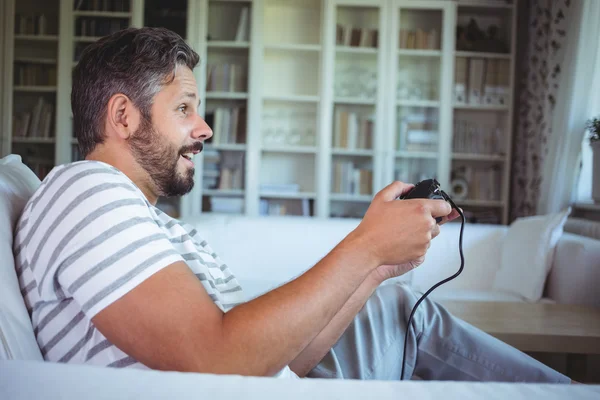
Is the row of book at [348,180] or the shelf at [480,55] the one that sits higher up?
the shelf at [480,55]

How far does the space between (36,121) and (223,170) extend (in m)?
1.41

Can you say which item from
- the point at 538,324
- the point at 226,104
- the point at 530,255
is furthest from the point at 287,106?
the point at 538,324

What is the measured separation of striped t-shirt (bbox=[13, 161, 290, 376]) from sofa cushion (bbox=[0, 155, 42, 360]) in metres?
0.02

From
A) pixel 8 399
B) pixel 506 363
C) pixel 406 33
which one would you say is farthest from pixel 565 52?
pixel 8 399

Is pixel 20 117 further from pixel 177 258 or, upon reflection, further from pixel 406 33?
pixel 177 258

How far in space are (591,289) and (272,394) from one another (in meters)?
2.04

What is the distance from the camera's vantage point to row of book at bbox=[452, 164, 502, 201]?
13.4 ft

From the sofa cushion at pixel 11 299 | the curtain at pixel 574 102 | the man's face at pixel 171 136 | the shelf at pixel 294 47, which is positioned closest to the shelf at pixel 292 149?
the shelf at pixel 294 47

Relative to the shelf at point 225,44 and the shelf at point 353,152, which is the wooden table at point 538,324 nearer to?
the shelf at point 353,152

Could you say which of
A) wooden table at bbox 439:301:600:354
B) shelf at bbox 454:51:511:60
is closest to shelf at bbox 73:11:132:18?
shelf at bbox 454:51:511:60

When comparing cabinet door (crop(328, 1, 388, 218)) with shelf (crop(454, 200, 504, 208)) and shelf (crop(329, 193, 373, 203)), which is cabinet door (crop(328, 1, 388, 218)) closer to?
shelf (crop(329, 193, 373, 203))

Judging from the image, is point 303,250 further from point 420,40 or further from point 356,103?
point 420,40

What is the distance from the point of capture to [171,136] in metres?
0.99

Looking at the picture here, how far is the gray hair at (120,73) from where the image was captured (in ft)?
3.12
